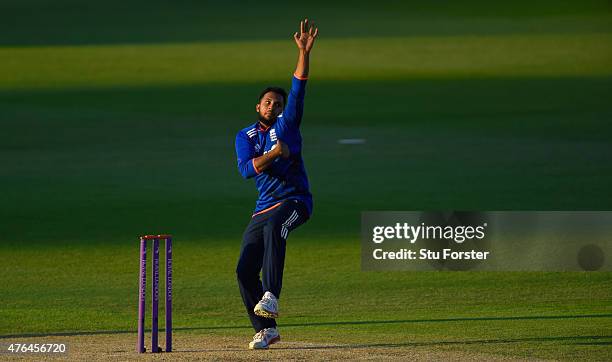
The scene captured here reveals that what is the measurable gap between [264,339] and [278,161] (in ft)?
4.10

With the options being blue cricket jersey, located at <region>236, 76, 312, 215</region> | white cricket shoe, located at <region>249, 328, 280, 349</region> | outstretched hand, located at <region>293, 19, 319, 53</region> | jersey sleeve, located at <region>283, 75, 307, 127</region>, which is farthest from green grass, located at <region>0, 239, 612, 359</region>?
outstretched hand, located at <region>293, 19, 319, 53</region>

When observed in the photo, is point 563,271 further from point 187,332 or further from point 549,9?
point 549,9

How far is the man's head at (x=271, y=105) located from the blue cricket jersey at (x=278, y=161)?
5 cm

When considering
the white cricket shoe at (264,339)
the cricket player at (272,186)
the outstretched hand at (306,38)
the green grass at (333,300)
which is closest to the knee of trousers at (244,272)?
the cricket player at (272,186)

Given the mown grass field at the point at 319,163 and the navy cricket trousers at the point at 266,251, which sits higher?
the mown grass field at the point at 319,163

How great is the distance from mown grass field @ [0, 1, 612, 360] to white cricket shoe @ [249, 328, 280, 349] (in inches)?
21.5

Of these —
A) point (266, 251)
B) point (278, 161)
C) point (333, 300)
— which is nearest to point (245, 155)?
point (278, 161)

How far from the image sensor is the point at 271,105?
10.1 meters

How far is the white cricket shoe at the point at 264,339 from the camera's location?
9.96 m

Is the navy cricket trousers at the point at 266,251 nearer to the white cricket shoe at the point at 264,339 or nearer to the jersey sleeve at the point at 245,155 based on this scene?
the white cricket shoe at the point at 264,339

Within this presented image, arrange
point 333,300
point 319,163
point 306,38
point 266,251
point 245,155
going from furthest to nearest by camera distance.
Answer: point 319,163 → point 333,300 → point 245,155 → point 306,38 → point 266,251

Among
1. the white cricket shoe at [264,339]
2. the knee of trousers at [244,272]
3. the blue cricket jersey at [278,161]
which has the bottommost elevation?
the white cricket shoe at [264,339]

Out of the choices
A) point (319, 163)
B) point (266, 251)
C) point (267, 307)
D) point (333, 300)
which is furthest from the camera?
point (319, 163)

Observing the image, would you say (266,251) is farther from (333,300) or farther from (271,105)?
(333,300)
